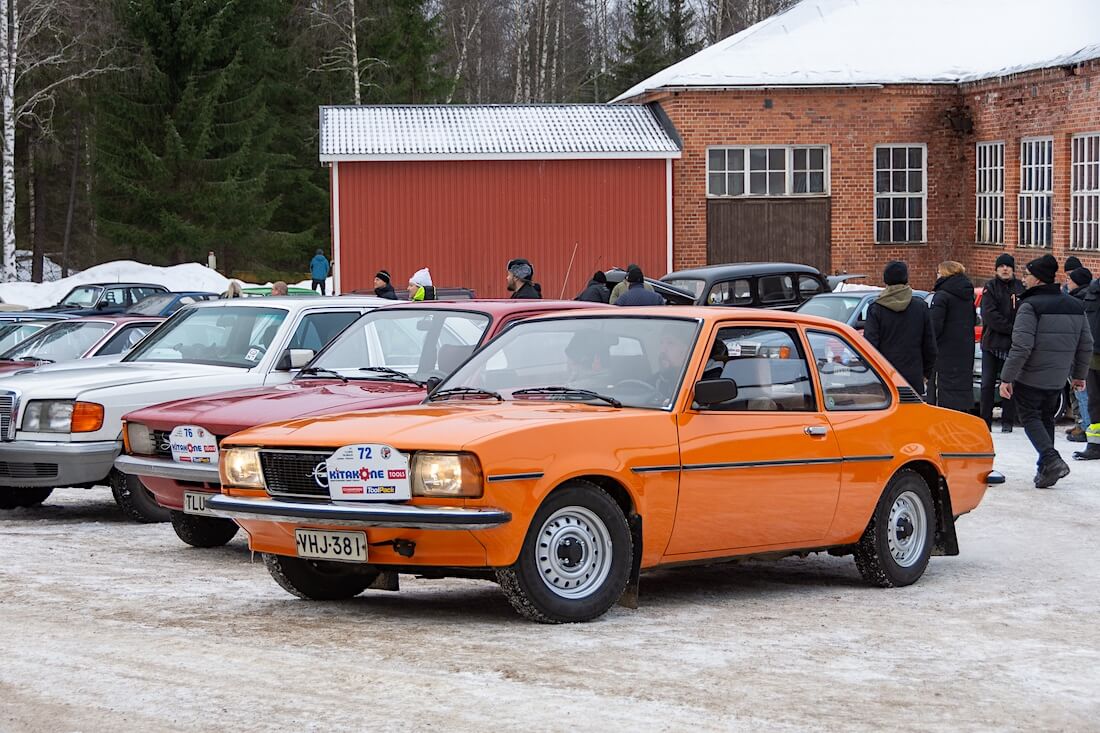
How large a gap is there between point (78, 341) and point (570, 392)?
8835mm

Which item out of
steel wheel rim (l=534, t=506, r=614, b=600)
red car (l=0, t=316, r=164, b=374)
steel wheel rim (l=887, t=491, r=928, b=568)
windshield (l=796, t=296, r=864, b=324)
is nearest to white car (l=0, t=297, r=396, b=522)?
red car (l=0, t=316, r=164, b=374)

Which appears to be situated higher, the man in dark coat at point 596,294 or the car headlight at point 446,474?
the man in dark coat at point 596,294

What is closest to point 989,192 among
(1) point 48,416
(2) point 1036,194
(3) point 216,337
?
(2) point 1036,194

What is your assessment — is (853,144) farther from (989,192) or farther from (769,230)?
(989,192)

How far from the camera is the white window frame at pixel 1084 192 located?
2828cm

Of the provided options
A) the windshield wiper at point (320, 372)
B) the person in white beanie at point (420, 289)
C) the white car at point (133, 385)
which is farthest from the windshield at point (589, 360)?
the person in white beanie at point (420, 289)

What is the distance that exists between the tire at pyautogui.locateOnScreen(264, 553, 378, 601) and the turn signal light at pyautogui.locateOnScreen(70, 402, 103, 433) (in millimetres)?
3646

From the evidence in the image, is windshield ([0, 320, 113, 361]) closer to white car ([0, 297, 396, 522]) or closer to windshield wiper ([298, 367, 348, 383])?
white car ([0, 297, 396, 522])

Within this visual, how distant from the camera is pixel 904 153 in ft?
114

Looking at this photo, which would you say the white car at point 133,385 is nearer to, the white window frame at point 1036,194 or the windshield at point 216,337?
the windshield at point 216,337

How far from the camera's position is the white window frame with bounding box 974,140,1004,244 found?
33188 millimetres

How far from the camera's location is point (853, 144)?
34.4 m

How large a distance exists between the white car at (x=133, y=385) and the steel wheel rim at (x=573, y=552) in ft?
13.3

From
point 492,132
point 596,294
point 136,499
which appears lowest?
point 136,499
